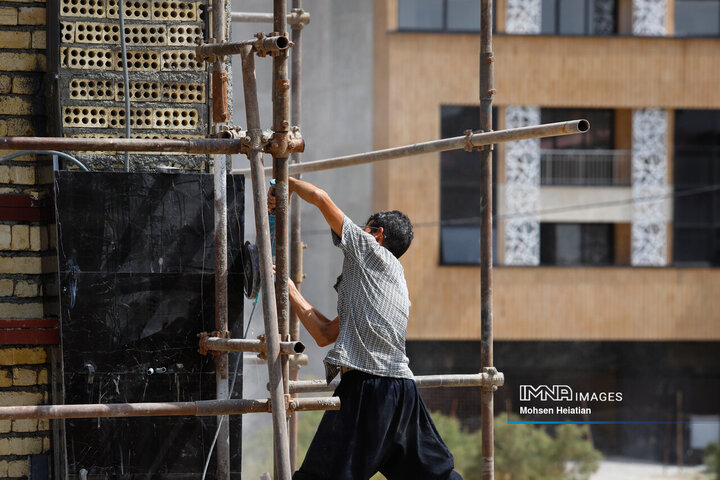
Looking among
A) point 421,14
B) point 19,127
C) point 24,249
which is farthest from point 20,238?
point 421,14

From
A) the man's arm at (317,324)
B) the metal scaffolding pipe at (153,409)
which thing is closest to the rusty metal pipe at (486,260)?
the man's arm at (317,324)

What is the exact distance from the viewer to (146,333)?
184 inches

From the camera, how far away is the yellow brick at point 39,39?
5.06 metres

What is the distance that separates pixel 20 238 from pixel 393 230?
1830 millimetres

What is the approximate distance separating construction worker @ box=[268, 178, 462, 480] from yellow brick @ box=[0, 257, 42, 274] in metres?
1.34

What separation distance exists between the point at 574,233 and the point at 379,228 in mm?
13950

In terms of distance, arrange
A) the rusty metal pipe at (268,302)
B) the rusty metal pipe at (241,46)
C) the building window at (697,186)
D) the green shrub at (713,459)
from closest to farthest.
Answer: the rusty metal pipe at (268,302) < the rusty metal pipe at (241,46) < the green shrub at (713,459) < the building window at (697,186)

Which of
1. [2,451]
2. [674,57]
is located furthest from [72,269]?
[674,57]

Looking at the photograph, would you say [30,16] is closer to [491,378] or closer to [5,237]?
[5,237]

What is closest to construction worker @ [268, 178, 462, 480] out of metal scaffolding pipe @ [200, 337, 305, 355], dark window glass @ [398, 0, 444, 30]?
metal scaffolding pipe @ [200, 337, 305, 355]

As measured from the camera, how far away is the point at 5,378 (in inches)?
193

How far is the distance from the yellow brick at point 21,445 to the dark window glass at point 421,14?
13.5 metres

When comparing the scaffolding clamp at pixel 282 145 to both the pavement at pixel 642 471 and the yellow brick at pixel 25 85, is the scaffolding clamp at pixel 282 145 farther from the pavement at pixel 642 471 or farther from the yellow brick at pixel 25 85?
the pavement at pixel 642 471

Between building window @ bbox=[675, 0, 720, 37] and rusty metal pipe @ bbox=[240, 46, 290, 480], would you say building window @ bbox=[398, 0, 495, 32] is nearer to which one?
building window @ bbox=[675, 0, 720, 37]
